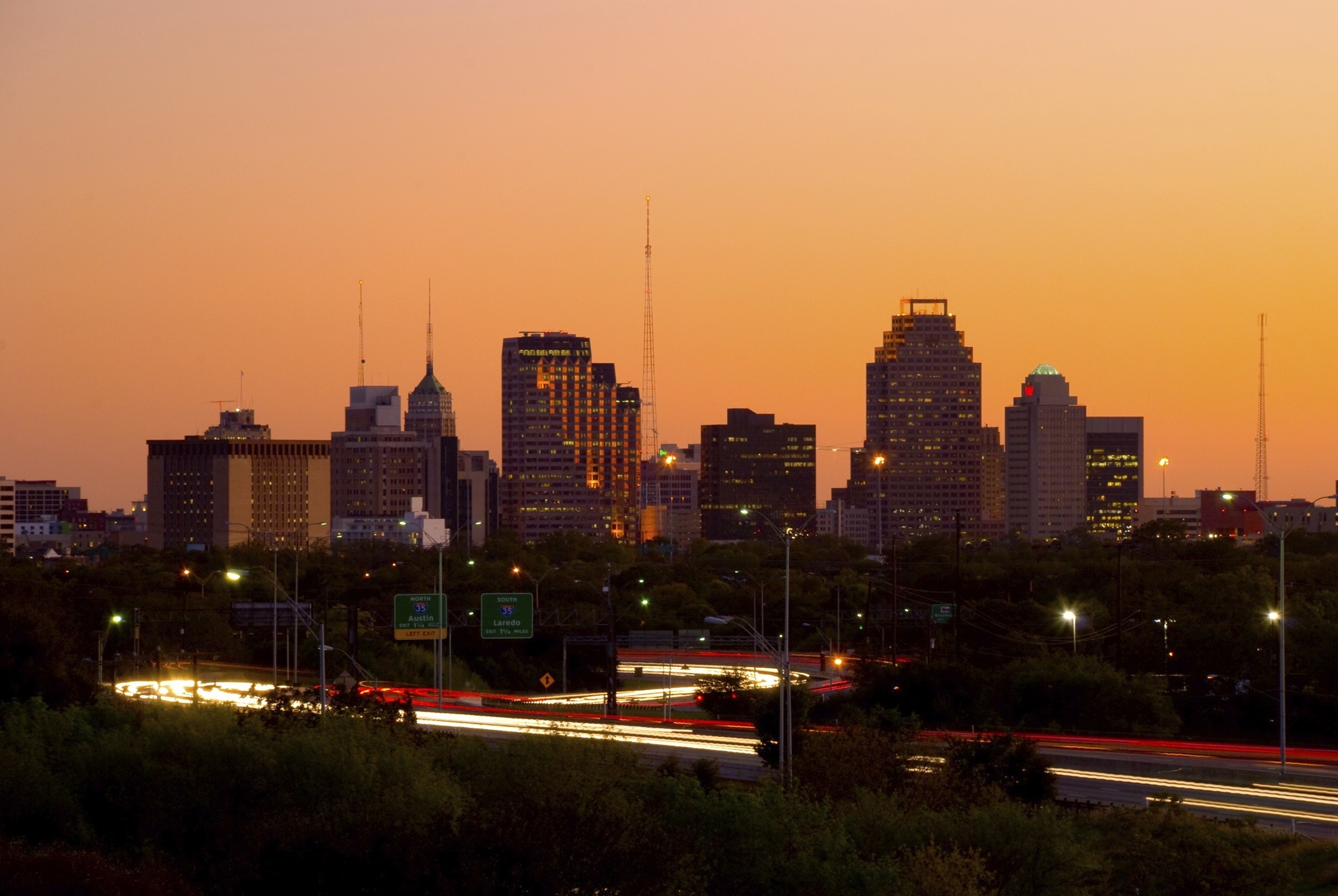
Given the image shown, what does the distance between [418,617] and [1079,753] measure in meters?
27.4

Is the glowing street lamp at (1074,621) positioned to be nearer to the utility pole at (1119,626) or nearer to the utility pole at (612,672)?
the utility pole at (1119,626)

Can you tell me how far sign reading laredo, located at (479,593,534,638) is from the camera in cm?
7138

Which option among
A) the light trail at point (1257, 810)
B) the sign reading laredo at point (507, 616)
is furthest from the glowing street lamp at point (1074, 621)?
the light trail at point (1257, 810)

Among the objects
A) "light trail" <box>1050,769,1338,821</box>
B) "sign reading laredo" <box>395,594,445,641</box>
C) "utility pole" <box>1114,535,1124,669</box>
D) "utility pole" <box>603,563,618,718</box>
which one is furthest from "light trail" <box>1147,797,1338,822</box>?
"sign reading laredo" <box>395,594,445,641</box>

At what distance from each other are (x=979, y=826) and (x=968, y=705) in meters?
38.4

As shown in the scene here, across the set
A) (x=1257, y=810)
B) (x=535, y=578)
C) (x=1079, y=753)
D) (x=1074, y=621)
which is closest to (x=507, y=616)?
(x=1079, y=753)

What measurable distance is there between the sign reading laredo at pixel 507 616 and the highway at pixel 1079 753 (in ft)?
10.2

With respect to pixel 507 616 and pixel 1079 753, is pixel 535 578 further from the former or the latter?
pixel 1079 753

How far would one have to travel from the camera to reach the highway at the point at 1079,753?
42.6 metres

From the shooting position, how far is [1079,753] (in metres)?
53.3

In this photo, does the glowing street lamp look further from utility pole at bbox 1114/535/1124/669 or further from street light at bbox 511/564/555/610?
street light at bbox 511/564/555/610

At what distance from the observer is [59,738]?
43.2m

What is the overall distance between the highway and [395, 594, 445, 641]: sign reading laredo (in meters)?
3.12

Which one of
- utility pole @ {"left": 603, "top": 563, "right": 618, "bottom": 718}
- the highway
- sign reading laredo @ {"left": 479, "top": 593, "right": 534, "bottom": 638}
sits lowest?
the highway
